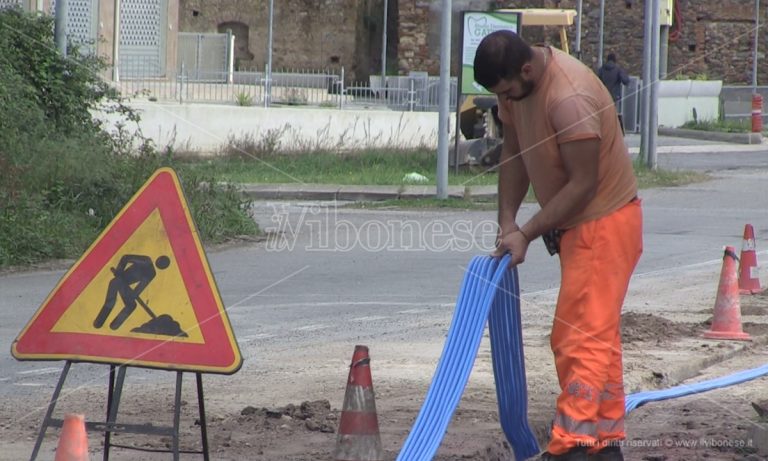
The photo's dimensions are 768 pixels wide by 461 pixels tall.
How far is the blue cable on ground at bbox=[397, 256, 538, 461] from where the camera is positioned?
18.3 ft

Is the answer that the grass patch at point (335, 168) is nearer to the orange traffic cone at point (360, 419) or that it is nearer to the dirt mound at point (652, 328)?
the dirt mound at point (652, 328)

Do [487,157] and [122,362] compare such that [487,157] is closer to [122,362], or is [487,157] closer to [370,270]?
[370,270]

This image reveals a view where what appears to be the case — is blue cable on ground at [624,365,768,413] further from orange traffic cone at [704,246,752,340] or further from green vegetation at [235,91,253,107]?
green vegetation at [235,91,253,107]

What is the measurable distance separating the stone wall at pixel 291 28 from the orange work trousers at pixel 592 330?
152ft

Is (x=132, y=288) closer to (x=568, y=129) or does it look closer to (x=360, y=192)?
(x=568, y=129)

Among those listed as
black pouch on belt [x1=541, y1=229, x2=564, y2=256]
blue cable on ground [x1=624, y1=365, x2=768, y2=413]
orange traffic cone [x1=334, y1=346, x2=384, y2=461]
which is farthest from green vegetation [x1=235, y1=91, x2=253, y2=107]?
orange traffic cone [x1=334, y1=346, x2=384, y2=461]

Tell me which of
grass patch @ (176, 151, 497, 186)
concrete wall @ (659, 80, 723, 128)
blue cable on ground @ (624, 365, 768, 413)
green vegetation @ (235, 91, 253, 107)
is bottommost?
blue cable on ground @ (624, 365, 768, 413)

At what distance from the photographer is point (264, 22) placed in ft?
170

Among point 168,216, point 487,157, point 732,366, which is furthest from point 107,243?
point 487,157

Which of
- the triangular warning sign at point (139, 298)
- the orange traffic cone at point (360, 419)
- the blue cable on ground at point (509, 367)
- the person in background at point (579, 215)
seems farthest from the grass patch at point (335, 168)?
the orange traffic cone at point (360, 419)

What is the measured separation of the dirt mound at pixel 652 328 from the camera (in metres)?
9.59

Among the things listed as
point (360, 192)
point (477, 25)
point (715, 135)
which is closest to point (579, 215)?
point (360, 192)

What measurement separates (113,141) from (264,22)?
35361 millimetres

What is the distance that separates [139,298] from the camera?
18.0 feet
